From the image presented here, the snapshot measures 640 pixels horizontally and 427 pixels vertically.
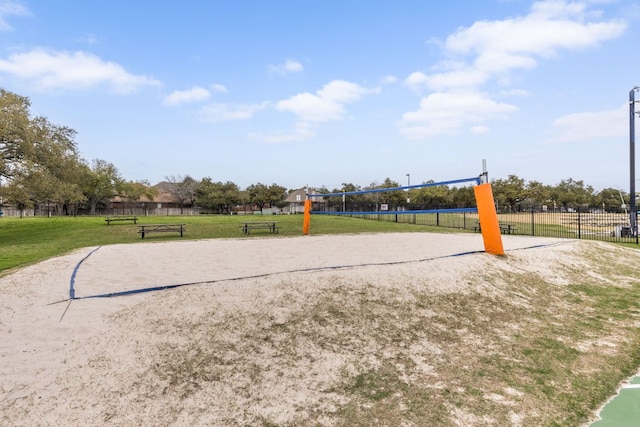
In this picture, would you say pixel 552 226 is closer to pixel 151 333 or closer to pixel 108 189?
pixel 151 333

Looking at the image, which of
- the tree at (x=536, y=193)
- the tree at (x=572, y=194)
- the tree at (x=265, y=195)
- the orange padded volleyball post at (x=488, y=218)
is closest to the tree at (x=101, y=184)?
the tree at (x=265, y=195)

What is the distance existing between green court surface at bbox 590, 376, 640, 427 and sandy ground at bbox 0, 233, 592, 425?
2180mm

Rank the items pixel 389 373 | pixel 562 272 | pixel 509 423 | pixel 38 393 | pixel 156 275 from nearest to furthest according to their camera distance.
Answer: pixel 509 423 < pixel 38 393 < pixel 389 373 < pixel 156 275 < pixel 562 272

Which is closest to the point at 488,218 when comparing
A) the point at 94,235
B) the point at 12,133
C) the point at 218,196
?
the point at 94,235

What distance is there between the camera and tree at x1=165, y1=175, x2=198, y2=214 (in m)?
69.5

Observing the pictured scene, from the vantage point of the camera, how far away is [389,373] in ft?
10.8

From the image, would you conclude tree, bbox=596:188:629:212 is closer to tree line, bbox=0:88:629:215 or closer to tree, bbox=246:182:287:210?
tree line, bbox=0:88:629:215

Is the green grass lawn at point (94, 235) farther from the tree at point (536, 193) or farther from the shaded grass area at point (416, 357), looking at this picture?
the tree at point (536, 193)

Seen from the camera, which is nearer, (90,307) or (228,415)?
(228,415)

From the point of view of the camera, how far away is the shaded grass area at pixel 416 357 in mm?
2855

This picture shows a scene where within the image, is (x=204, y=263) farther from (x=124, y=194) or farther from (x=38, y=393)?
(x=124, y=194)

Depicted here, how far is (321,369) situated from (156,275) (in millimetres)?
4052

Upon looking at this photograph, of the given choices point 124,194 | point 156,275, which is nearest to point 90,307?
point 156,275

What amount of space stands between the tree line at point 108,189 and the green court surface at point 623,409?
2043cm
